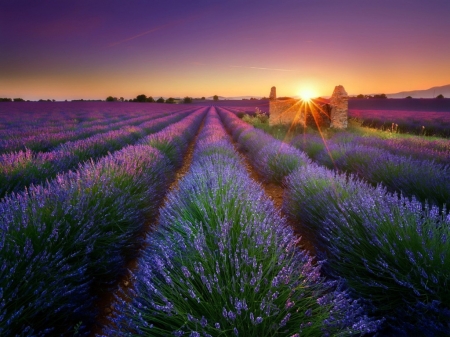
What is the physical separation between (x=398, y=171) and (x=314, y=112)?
10.3 m

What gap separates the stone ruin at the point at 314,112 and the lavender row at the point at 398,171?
265 inches

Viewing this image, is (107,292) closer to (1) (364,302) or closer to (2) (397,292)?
(1) (364,302)

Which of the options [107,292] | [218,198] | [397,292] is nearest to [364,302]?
[397,292]

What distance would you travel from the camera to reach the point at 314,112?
13539 millimetres

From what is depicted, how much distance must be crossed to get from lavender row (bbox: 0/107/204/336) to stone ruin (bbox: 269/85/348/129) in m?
11.4

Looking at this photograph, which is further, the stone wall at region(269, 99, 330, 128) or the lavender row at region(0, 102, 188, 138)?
the stone wall at region(269, 99, 330, 128)

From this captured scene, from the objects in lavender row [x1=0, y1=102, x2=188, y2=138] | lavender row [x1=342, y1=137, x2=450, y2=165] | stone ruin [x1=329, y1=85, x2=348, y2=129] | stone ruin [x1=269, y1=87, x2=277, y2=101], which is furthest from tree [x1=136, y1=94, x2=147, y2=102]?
lavender row [x1=342, y1=137, x2=450, y2=165]

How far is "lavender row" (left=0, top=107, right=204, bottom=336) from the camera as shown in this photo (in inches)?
56.7

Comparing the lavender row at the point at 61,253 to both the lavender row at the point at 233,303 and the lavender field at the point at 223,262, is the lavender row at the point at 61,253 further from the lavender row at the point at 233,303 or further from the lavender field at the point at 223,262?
the lavender row at the point at 233,303

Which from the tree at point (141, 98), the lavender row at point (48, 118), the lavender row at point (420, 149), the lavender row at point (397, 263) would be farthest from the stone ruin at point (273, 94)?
the tree at point (141, 98)

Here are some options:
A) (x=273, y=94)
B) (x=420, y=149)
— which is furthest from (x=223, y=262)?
(x=273, y=94)

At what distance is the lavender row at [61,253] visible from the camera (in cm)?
144

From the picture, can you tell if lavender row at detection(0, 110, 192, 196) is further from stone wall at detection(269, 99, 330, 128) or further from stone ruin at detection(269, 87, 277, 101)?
stone ruin at detection(269, 87, 277, 101)

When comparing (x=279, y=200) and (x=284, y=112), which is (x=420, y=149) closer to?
(x=279, y=200)
